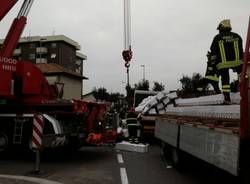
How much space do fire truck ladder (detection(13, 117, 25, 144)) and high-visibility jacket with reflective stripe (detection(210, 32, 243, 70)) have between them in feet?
20.0

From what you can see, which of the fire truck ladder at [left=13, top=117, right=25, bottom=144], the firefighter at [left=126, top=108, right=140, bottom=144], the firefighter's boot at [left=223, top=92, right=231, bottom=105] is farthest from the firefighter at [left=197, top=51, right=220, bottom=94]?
the firefighter at [left=126, top=108, right=140, bottom=144]

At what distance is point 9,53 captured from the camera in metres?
12.6

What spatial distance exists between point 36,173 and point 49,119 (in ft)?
7.06

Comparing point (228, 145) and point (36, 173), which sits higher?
point (228, 145)

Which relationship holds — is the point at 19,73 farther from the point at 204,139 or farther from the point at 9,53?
the point at 204,139

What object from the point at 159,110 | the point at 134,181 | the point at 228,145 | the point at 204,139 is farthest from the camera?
the point at 159,110

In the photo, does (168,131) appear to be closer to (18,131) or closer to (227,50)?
(227,50)

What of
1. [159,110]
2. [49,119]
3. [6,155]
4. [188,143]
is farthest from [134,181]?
[159,110]

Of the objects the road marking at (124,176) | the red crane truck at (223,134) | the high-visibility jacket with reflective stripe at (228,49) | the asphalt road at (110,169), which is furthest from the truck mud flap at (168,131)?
the high-visibility jacket with reflective stripe at (228,49)

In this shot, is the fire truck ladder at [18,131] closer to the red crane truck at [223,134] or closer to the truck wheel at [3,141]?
the truck wheel at [3,141]

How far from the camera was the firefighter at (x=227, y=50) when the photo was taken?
8122 millimetres

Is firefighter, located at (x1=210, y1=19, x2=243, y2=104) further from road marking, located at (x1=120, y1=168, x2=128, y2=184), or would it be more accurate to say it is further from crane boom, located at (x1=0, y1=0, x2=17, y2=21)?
crane boom, located at (x1=0, y1=0, x2=17, y2=21)

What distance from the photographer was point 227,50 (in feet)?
26.9

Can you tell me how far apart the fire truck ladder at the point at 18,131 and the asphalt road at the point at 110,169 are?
553 millimetres
